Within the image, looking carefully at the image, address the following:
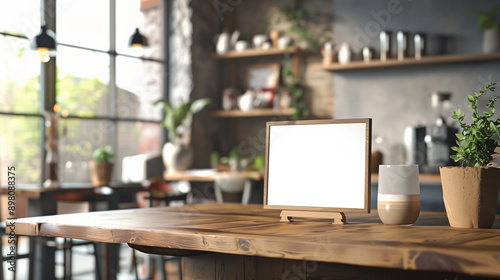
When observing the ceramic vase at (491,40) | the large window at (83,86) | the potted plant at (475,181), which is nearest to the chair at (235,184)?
the large window at (83,86)

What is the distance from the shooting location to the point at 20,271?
502cm

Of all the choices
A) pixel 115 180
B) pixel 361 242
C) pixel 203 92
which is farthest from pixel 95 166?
pixel 361 242

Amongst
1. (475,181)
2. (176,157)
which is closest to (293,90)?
(176,157)

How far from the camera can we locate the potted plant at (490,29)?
4.52 meters

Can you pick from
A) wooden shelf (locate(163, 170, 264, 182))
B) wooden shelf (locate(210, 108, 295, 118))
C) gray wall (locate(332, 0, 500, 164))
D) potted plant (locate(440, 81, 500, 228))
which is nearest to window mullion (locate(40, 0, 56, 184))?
wooden shelf (locate(163, 170, 264, 182))

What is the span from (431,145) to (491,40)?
1053mm

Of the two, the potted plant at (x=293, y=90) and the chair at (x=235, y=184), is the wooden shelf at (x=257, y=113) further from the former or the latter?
the chair at (x=235, y=184)

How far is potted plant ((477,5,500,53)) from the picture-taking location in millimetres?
4516

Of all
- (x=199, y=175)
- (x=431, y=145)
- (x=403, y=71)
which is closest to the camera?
(x=431, y=145)

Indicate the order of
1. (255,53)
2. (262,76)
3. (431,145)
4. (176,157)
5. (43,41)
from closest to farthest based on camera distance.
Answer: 1. (43,41)
2. (431,145)
3. (176,157)
4. (255,53)
5. (262,76)

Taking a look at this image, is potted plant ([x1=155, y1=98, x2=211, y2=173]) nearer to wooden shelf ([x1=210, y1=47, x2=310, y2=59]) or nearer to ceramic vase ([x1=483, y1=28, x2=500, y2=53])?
wooden shelf ([x1=210, y1=47, x2=310, y2=59])

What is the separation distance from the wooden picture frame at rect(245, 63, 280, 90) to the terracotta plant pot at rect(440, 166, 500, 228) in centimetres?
460

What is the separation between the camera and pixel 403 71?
504 cm

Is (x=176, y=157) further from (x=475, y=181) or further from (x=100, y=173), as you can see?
(x=475, y=181)
